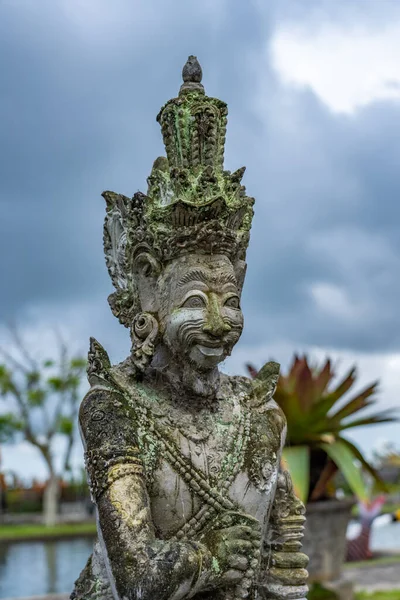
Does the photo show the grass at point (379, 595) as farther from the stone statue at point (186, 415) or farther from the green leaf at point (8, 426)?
the green leaf at point (8, 426)

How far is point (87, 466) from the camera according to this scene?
2805 mm

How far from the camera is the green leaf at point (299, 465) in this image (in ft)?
25.5

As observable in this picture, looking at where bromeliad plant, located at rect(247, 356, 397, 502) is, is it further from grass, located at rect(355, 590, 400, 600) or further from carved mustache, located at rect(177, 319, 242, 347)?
carved mustache, located at rect(177, 319, 242, 347)

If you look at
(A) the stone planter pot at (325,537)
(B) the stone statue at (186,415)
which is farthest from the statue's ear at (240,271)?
(A) the stone planter pot at (325,537)

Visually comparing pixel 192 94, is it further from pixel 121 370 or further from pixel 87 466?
pixel 87 466

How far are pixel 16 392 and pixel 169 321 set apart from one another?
26370mm

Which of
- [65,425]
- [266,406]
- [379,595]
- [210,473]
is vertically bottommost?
[379,595]

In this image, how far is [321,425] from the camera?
8.55m

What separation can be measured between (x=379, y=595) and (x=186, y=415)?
7.27 m

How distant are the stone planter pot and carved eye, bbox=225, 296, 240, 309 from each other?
5687 mm

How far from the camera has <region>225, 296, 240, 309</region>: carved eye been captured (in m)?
2.88

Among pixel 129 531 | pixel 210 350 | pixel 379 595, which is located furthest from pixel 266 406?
pixel 379 595

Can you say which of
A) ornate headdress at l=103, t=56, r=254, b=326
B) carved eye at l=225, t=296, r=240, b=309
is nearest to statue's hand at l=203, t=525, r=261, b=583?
carved eye at l=225, t=296, r=240, b=309

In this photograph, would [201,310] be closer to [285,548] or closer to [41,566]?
[285,548]
